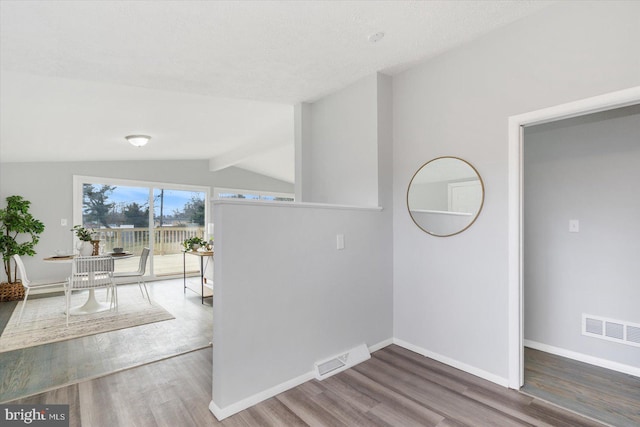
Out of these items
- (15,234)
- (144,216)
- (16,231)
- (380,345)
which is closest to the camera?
(380,345)

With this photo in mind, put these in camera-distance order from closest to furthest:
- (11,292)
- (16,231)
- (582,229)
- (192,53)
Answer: (192,53)
(582,229)
(11,292)
(16,231)

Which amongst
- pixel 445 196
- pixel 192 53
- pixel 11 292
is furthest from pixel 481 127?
pixel 11 292

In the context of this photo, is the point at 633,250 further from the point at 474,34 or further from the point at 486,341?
the point at 474,34

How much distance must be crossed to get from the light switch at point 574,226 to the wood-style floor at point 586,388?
3.61 feet

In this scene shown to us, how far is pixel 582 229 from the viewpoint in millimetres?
2703

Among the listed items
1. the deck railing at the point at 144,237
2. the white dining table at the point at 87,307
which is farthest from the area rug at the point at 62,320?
the deck railing at the point at 144,237

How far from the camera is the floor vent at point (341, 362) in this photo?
97.3 inches

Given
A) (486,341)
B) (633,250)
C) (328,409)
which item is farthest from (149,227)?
(633,250)

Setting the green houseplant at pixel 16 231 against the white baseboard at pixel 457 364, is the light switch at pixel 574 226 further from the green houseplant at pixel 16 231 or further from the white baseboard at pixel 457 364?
the green houseplant at pixel 16 231

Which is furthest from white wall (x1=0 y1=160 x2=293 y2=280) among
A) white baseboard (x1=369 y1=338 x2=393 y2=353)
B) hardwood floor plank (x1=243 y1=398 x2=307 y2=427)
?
white baseboard (x1=369 y1=338 x2=393 y2=353)

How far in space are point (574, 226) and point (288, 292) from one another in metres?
2.54

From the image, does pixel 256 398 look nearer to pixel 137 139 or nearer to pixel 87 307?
pixel 87 307

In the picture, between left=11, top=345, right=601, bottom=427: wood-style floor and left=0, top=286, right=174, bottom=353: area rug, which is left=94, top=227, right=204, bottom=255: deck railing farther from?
left=11, top=345, right=601, bottom=427: wood-style floor

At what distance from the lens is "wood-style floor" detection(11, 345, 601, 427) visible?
192 cm
